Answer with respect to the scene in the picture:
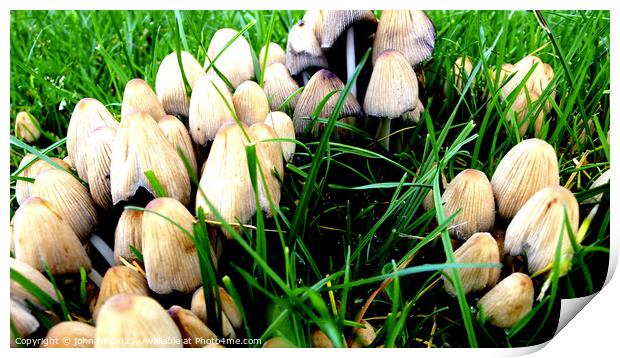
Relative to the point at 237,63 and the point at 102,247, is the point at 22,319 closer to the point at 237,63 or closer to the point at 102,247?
the point at 102,247

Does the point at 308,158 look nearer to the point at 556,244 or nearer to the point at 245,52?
the point at 245,52

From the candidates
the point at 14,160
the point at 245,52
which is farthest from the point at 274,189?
the point at 14,160

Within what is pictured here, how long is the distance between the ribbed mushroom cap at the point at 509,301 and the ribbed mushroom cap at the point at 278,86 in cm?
40

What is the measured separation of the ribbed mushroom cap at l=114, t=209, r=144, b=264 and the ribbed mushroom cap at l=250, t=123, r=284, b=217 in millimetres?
127

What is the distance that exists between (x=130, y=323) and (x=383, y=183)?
37 centimetres

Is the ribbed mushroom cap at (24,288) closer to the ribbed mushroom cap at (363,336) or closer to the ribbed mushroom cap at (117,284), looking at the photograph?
the ribbed mushroom cap at (117,284)

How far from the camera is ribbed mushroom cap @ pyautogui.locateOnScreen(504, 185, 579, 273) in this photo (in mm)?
583

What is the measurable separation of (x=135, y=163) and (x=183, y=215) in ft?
0.28

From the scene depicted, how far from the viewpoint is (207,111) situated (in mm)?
696

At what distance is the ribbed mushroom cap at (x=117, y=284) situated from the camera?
56 centimetres

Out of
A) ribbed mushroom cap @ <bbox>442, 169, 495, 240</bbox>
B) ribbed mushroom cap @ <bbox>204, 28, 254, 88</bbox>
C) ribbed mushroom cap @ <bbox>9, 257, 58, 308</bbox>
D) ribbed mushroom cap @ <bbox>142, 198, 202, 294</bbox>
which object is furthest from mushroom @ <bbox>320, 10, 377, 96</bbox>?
ribbed mushroom cap @ <bbox>9, 257, 58, 308</bbox>

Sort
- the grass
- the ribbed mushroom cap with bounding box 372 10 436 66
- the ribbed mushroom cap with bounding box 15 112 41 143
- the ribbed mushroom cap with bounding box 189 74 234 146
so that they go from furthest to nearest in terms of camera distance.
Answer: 1. the ribbed mushroom cap with bounding box 15 112 41 143
2. the ribbed mushroom cap with bounding box 372 10 436 66
3. the ribbed mushroom cap with bounding box 189 74 234 146
4. the grass

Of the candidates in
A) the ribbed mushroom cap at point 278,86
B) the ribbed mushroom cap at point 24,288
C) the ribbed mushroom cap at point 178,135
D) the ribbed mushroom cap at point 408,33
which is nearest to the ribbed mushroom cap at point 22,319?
the ribbed mushroom cap at point 24,288

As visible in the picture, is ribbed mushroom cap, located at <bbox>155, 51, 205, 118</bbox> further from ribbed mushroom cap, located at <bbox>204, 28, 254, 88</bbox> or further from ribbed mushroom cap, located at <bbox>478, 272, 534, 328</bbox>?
ribbed mushroom cap, located at <bbox>478, 272, 534, 328</bbox>
